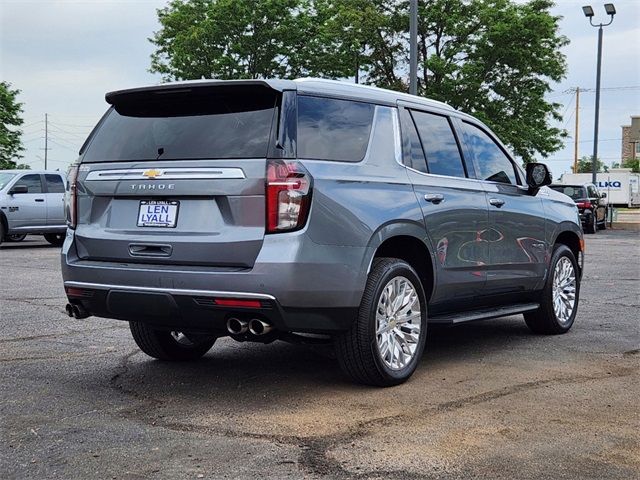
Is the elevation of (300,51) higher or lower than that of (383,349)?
higher

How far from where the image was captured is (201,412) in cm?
471

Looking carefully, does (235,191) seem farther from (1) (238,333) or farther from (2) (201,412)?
(2) (201,412)

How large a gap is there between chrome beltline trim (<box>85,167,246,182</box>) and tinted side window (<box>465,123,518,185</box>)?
8.23ft

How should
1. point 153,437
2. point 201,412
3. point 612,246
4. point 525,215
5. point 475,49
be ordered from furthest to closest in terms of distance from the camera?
point 475,49
point 612,246
point 525,215
point 201,412
point 153,437

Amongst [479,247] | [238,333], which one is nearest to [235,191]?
[238,333]

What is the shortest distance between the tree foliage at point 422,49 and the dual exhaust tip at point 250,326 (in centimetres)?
3133

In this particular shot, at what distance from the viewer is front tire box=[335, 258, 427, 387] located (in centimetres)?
505

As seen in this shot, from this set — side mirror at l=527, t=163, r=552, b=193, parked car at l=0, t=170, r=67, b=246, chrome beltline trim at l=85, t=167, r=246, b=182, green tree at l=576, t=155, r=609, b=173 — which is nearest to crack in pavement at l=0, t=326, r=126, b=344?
chrome beltline trim at l=85, t=167, r=246, b=182

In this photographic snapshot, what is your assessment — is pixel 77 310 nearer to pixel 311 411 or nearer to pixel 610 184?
pixel 311 411

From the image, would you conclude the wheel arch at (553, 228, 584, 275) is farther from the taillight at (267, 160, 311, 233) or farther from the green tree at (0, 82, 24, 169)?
the green tree at (0, 82, 24, 169)

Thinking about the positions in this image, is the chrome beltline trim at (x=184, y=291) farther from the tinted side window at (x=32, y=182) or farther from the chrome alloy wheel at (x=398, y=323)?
the tinted side window at (x=32, y=182)

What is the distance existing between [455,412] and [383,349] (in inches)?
27.3

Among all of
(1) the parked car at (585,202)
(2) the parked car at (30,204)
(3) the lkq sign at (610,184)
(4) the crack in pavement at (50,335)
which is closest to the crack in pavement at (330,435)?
(4) the crack in pavement at (50,335)

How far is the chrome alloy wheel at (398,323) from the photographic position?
5246 millimetres
